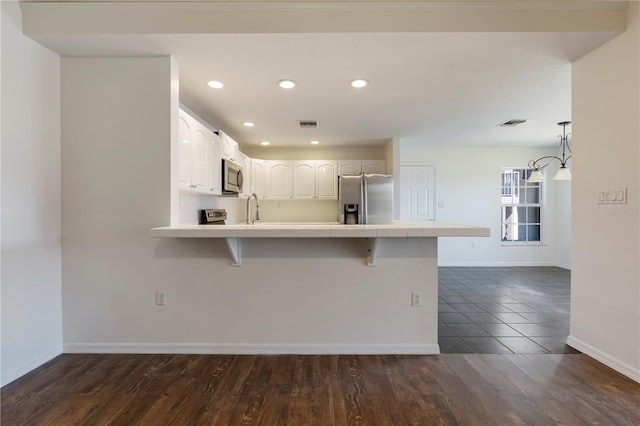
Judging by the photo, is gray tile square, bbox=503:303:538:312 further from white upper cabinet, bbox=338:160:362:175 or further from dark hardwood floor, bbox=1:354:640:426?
white upper cabinet, bbox=338:160:362:175

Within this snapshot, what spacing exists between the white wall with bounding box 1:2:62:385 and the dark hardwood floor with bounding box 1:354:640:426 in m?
0.25

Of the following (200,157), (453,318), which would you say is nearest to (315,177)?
(200,157)

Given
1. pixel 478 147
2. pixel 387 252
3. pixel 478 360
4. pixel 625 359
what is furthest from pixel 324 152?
pixel 625 359

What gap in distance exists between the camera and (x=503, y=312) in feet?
11.2

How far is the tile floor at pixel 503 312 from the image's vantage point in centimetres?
261

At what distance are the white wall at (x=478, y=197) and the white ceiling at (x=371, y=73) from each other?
1.78m

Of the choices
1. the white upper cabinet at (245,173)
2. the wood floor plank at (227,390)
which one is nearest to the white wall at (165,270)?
the wood floor plank at (227,390)

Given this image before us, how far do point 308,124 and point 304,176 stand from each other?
4.44 feet

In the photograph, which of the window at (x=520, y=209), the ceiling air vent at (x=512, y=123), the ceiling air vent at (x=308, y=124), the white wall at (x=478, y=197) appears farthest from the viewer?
the window at (x=520, y=209)

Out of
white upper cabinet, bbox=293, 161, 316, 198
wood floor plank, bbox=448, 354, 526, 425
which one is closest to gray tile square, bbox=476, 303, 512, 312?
wood floor plank, bbox=448, 354, 526, 425

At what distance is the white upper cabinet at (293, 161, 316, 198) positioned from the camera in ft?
17.6

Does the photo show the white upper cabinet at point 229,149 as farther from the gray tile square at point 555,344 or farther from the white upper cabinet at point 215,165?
the gray tile square at point 555,344

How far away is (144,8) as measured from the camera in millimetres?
2041

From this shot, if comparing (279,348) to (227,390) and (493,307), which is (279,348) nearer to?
(227,390)
